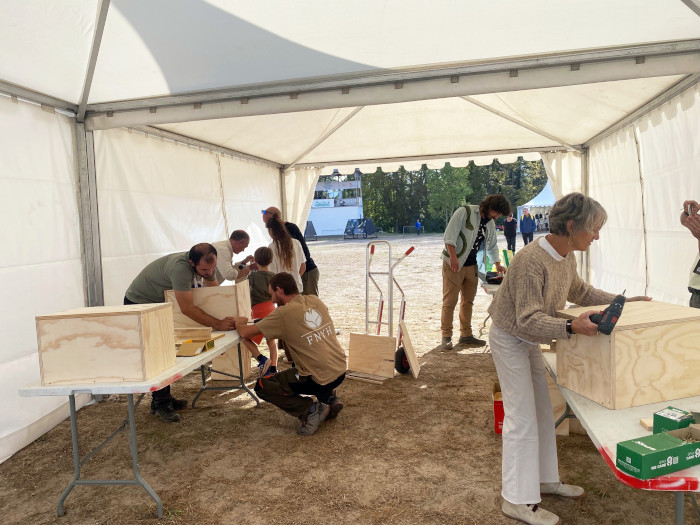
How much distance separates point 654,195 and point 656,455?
4.17 m

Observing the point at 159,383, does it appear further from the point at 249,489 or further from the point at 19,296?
the point at 19,296

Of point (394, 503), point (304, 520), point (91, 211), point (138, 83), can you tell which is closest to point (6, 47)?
point (138, 83)

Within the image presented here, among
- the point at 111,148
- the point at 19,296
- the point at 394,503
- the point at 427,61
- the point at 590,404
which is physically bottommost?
the point at 394,503

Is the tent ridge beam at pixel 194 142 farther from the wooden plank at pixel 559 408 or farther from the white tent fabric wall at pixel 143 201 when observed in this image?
the wooden plank at pixel 559 408

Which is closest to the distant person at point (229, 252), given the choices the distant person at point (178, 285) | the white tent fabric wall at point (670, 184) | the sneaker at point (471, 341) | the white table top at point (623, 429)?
the distant person at point (178, 285)

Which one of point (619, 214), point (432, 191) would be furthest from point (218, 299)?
point (432, 191)

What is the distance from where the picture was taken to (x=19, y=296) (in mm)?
3494

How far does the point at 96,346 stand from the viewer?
2451mm

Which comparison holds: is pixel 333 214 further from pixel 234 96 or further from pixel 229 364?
pixel 234 96

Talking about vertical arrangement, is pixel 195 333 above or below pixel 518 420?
above

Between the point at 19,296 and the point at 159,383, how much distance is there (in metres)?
1.79

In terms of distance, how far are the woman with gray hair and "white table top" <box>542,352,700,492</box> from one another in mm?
244

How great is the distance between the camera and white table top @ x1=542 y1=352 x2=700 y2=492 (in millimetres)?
1261

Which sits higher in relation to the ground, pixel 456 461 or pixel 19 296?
pixel 19 296
